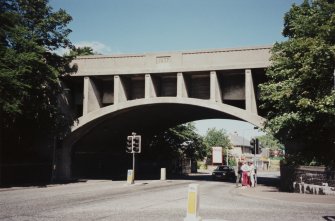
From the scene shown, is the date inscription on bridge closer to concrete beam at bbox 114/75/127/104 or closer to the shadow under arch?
the shadow under arch

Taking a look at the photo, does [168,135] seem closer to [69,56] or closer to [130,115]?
[130,115]

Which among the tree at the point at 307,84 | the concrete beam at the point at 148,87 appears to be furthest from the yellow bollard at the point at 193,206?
the concrete beam at the point at 148,87

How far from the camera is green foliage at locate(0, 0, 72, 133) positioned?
19906mm

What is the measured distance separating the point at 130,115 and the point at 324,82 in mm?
16617

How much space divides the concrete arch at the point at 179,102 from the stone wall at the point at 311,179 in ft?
13.8

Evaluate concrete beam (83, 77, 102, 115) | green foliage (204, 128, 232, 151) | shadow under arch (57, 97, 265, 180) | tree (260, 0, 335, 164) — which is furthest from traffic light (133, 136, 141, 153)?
green foliage (204, 128, 232, 151)

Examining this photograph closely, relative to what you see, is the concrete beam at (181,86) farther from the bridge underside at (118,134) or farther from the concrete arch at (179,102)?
the bridge underside at (118,134)

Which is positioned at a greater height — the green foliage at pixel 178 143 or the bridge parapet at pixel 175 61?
the bridge parapet at pixel 175 61

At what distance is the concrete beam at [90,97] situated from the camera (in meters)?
26.8

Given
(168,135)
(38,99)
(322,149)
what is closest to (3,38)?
(38,99)

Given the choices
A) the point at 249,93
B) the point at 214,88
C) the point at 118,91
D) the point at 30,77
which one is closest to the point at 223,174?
the point at 214,88

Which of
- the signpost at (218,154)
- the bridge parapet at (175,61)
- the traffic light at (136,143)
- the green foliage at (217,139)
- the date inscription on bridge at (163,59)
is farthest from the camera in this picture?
the green foliage at (217,139)

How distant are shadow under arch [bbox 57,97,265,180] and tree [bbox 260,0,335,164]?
3.65 m

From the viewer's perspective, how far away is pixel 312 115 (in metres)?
16.9
